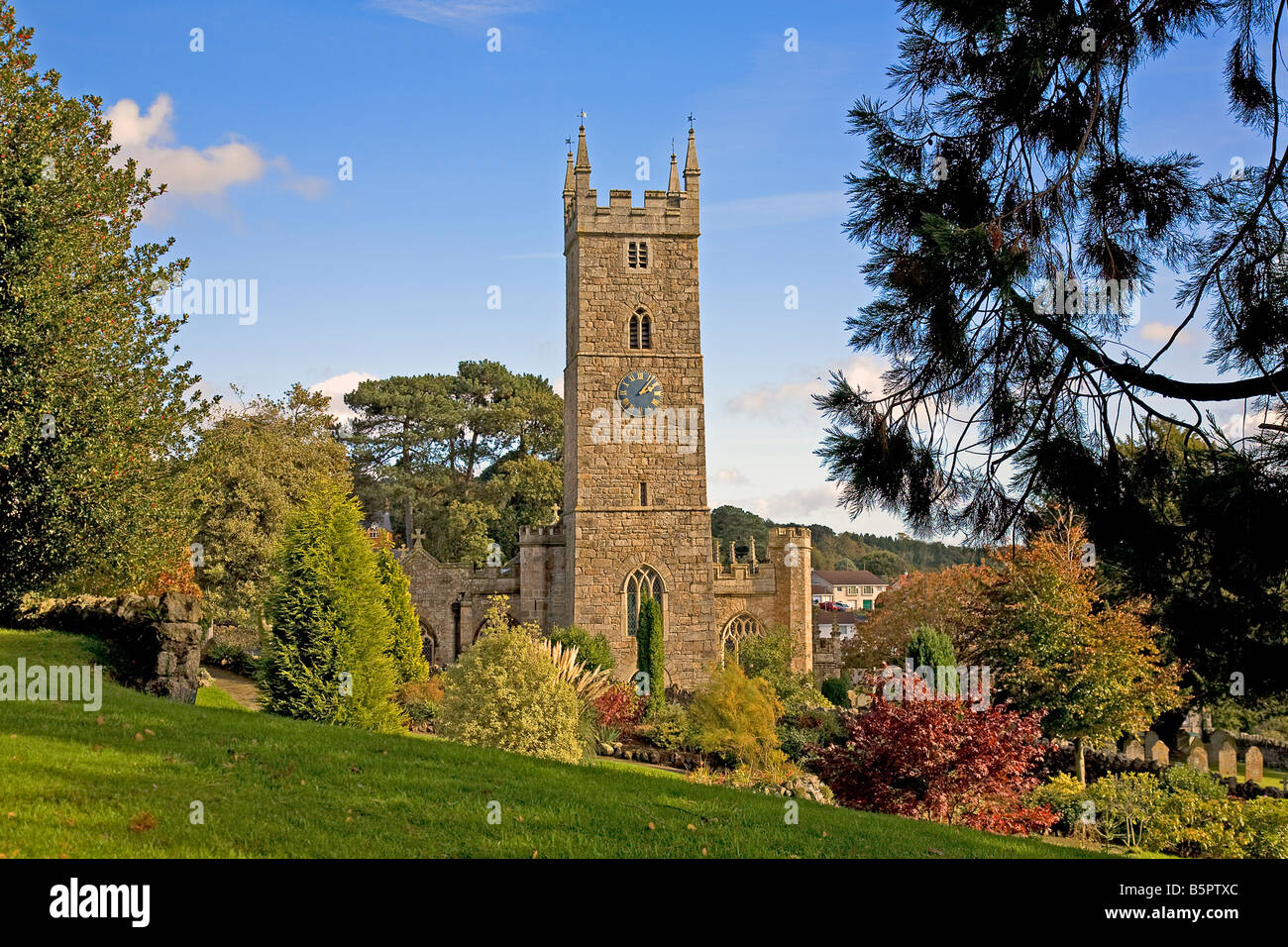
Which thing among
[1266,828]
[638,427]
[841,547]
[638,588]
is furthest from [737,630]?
[841,547]

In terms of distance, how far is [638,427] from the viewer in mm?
30969

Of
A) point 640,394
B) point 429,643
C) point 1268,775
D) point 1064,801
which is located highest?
point 640,394

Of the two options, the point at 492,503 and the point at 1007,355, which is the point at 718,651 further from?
the point at 1007,355

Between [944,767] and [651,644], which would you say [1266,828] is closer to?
[944,767]

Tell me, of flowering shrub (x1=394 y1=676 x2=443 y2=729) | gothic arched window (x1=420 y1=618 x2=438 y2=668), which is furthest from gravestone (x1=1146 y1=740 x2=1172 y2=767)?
gothic arched window (x1=420 y1=618 x2=438 y2=668)

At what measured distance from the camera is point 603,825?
851 centimetres

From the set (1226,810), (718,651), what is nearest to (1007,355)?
(1226,810)

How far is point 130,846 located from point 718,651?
2514 cm

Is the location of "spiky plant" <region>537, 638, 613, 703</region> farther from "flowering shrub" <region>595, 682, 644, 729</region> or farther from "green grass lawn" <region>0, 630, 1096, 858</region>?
"green grass lawn" <region>0, 630, 1096, 858</region>

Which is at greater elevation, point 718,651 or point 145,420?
point 145,420

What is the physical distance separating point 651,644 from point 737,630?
545 cm

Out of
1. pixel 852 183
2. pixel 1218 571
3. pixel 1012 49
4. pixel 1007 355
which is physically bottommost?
pixel 1218 571
